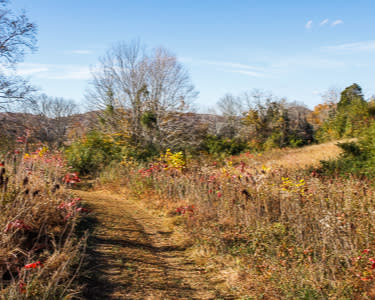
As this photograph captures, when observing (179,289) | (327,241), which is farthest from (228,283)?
(327,241)

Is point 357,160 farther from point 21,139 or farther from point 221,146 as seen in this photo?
point 221,146

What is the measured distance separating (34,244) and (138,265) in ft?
4.70

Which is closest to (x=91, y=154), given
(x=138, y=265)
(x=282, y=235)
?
(x=138, y=265)

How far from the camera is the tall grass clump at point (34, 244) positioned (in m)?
2.94

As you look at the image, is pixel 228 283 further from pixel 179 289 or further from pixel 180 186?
pixel 180 186

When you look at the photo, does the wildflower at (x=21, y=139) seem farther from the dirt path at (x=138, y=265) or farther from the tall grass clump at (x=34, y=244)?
the dirt path at (x=138, y=265)

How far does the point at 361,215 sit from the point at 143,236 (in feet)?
12.1

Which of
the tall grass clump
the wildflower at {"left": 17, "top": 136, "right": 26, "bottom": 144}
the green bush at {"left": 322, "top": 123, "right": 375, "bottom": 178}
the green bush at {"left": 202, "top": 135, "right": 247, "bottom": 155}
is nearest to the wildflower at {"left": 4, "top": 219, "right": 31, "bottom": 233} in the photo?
the tall grass clump

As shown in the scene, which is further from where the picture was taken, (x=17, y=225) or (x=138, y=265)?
(x=138, y=265)

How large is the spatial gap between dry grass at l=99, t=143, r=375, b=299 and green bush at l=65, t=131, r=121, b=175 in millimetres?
7168

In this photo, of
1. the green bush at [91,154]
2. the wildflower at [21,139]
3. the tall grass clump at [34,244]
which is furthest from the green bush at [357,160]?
the green bush at [91,154]

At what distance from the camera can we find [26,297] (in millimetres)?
A: 2760

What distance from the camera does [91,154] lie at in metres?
13.9

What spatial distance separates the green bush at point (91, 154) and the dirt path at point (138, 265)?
7.19 metres
